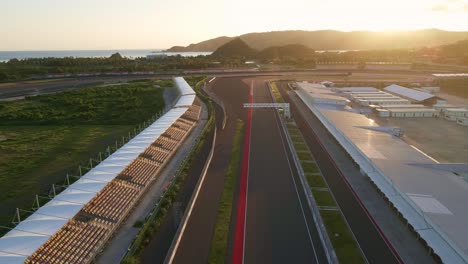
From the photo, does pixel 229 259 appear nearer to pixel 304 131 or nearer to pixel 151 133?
pixel 151 133

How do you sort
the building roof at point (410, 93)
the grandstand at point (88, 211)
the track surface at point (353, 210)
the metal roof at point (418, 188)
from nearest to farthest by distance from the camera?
the grandstand at point (88, 211) < the metal roof at point (418, 188) < the track surface at point (353, 210) < the building roof at point (410, 93)

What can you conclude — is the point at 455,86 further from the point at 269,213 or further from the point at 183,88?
the point at 269,213

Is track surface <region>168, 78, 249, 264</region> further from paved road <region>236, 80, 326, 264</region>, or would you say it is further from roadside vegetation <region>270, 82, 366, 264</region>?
roadside vegetation <region>270, 82, 366, 264</region>

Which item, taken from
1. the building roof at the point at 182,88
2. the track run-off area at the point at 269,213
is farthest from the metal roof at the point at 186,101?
the track run-off area at the point at 269,213

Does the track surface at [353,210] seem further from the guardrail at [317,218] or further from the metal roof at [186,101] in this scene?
the metal roof at [186,101]

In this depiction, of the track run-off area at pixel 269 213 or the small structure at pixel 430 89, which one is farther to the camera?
the small structure at pixel 430 89

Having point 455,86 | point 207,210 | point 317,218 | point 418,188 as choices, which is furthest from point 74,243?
point 455,86
